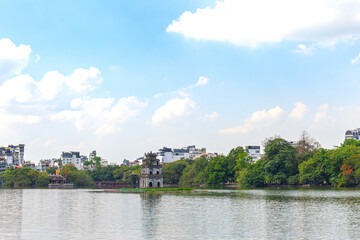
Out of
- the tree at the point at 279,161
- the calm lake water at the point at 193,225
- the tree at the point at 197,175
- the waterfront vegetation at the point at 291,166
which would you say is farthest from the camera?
the tree at the point at 197,175

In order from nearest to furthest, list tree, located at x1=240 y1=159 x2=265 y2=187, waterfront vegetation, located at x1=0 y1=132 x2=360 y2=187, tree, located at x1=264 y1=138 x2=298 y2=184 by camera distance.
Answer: waterfront vegetation, located at x1=0 y1=132 x2=360 y2=187 < tree, located at x1=264 y1=138 x2=298 y2=184 < tree, located at x1=240 y1=159 x2=265 y2=187

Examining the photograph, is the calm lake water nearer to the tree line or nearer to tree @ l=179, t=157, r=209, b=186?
the tree line

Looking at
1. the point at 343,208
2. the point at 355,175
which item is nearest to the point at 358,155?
the point at 355,175

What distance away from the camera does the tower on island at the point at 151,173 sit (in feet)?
452

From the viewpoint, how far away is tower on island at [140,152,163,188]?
137875 millimetres

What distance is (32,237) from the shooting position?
34219mm

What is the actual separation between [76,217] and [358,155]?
90147mm

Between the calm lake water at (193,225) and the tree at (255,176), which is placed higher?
the tree at (255,176)

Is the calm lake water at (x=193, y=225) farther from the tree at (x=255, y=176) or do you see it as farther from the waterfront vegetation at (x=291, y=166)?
the tree at (x=255, y=176)

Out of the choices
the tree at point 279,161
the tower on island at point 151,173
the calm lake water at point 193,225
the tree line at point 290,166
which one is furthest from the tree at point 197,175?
the calm lake water at point 193,225

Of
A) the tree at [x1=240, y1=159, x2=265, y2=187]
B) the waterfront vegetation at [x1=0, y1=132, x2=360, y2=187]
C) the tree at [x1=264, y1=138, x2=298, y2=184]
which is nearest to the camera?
the waterfront vegetation at [x1=0, y1=132, x2=360, y2=187]

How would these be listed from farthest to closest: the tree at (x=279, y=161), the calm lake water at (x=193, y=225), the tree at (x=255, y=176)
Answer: the tree at (x=255, y=176), the tree at (x=279, y=161), the calm lake water at (x=193, y=225)

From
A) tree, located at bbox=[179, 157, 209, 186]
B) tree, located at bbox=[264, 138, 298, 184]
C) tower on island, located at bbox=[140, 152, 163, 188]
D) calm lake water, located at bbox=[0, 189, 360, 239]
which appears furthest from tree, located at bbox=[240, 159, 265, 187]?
calm lake water, located at bbox=[0, 189, 360, 239]

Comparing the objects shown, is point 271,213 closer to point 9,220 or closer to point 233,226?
point 233,226
